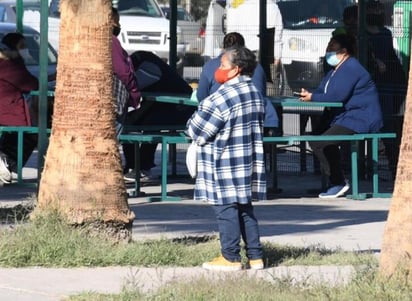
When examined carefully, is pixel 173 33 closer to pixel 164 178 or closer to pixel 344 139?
pixel 344 139

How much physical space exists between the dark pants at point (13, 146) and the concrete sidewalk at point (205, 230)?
43 cm

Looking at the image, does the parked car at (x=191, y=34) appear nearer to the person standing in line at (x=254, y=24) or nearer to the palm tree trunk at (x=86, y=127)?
the person standing in line at (x=254, y=24)

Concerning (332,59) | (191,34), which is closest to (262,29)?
(332,59)

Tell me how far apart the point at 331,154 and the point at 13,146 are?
3.54 m

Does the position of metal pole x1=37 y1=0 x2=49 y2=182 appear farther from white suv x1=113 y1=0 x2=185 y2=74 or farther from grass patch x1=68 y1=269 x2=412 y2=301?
white suv x1=113 y1=0 x2=185 y2=74

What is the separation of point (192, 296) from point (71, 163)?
2216 mm

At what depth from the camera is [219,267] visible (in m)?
8.13

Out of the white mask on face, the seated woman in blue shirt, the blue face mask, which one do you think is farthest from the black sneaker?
the blue face mask

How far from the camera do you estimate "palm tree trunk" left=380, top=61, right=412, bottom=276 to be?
7137 mm

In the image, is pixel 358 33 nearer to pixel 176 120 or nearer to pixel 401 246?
pixel 176 120

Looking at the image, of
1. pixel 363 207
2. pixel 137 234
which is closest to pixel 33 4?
pixel 363 207

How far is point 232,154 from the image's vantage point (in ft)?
26.5

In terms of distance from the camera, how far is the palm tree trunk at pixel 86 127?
345 inches

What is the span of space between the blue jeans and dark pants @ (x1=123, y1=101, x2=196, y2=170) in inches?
217
